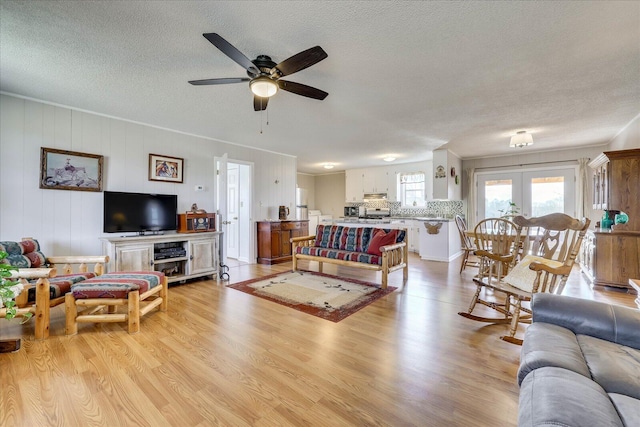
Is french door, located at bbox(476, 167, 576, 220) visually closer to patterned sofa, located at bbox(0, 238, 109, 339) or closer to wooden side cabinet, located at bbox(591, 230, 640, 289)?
wooden side cabinet, located at bbox(591, 230, 640, 289)

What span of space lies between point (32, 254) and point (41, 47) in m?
1.94

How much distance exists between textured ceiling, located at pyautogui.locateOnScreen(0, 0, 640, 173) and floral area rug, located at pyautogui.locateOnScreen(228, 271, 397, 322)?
2.33 metres

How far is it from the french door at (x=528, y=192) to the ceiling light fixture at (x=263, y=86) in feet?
19.7

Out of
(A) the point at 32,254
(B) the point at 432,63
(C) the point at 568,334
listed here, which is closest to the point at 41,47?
(A) the point at 32,254

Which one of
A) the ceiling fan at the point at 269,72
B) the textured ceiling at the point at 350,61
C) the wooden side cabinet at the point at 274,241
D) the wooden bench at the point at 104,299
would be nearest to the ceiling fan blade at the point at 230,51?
the ceiling fan at the point at 269,72

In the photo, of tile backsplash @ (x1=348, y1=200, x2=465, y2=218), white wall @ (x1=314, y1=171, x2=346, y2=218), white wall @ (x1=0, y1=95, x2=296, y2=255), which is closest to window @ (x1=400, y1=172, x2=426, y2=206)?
tile backsplash @ (x1=348, y1=200, x2=465, y2=218)

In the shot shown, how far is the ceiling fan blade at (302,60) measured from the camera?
6.10 feet

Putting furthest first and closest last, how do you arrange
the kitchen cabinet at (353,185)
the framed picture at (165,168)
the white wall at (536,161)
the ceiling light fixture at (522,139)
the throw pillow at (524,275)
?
the kitchen cabinet at (353,185) < the white wall at (536,161) < the ceiling light fixture at (522,139) < the framed picture at (165,168) < the throw pillow at (524,275)

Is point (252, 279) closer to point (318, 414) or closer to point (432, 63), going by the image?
point (318, 414)

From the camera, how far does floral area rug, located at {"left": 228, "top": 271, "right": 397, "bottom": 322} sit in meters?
2.97

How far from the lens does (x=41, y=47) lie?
2.19 metres

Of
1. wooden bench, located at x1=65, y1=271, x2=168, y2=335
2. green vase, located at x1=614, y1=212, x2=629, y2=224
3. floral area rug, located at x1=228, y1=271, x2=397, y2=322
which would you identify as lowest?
floral area rug, located at x1=228, y1=271, x2=397, y2=322

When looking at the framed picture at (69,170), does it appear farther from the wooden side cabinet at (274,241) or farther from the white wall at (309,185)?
the white wall at (309,185)

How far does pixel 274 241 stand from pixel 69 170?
10.8 feet
